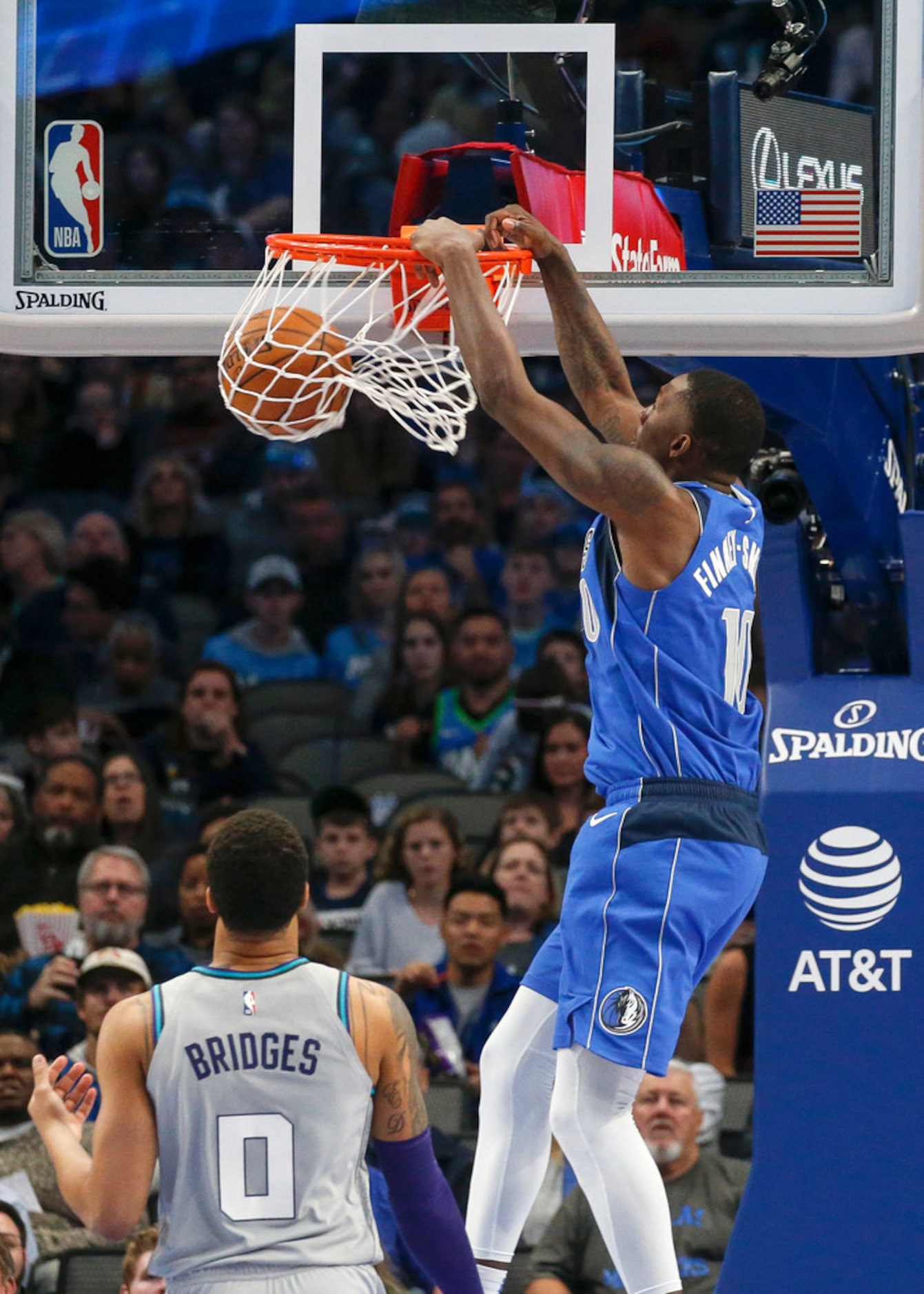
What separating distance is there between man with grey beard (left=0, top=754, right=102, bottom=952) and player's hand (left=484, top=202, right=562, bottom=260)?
379cm

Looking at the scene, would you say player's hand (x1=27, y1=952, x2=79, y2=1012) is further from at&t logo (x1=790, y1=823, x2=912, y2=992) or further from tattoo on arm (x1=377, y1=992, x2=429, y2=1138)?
tattoo on arm (x1=377, y1=992, x2=429, y2=1138)

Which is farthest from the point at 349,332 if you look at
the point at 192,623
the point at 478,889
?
the point at 192,623

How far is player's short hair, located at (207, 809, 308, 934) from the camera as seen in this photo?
3061 mm

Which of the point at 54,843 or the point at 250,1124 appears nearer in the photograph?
the point at 250,1124

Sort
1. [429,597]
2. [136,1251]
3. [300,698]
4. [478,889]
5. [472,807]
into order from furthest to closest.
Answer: [429,597] < [300,698] < [472,807] < [478,889] < [136,1251]

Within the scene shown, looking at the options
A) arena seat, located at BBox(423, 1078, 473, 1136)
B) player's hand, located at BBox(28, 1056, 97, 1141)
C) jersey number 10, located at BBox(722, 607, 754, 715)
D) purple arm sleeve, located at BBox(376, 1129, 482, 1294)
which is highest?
jersey number 10, located at BBox(722, 607, 754, 715)

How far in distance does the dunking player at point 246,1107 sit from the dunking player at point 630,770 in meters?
0.81

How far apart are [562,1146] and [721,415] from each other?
4.84 feet

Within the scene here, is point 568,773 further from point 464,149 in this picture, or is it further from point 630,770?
point 630,770

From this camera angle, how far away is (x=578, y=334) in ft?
13.6

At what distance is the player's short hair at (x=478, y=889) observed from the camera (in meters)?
6.64

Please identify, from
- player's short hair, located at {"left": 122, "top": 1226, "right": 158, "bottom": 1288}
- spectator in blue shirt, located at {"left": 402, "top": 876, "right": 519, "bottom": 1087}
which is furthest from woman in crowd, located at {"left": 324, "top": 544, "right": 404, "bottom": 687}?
player's short hair, located at {"left": 122, "top": 1226, "right": 158, "bottom": 1288}

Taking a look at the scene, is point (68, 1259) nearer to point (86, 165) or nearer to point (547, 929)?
point (547, 929)

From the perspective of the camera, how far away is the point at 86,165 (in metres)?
4.61
